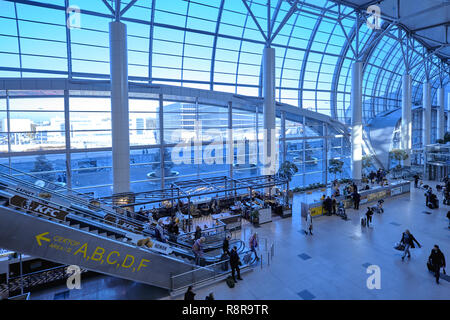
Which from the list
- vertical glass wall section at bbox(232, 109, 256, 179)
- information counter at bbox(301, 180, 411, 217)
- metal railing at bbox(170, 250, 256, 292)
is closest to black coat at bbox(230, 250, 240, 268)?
metal railing at bbox(170, 250, 256, 292)

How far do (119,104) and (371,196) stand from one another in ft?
62.0

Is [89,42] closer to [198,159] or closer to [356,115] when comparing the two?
[198,159]

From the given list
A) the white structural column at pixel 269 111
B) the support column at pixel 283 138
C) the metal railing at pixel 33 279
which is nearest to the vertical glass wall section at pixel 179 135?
the white structural column at pixel 269 111

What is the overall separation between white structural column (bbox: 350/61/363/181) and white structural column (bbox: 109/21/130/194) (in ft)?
69.7

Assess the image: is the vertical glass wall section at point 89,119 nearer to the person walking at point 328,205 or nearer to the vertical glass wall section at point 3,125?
the vertical glass wall section at point 3,125

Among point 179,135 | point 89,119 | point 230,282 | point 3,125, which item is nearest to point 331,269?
point 230,282

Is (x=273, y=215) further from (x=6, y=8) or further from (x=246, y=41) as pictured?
(x=6, y=8)

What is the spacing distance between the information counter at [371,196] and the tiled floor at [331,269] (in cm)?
165

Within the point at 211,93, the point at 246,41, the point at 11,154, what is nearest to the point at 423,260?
the point at 211,93

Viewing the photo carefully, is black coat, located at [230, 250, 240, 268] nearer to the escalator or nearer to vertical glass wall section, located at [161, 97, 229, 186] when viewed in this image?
the escalator

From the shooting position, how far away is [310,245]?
1345cm

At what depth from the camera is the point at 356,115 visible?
27.2 meters

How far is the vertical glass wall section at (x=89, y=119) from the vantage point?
1750cm

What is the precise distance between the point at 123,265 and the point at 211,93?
1514 cm
